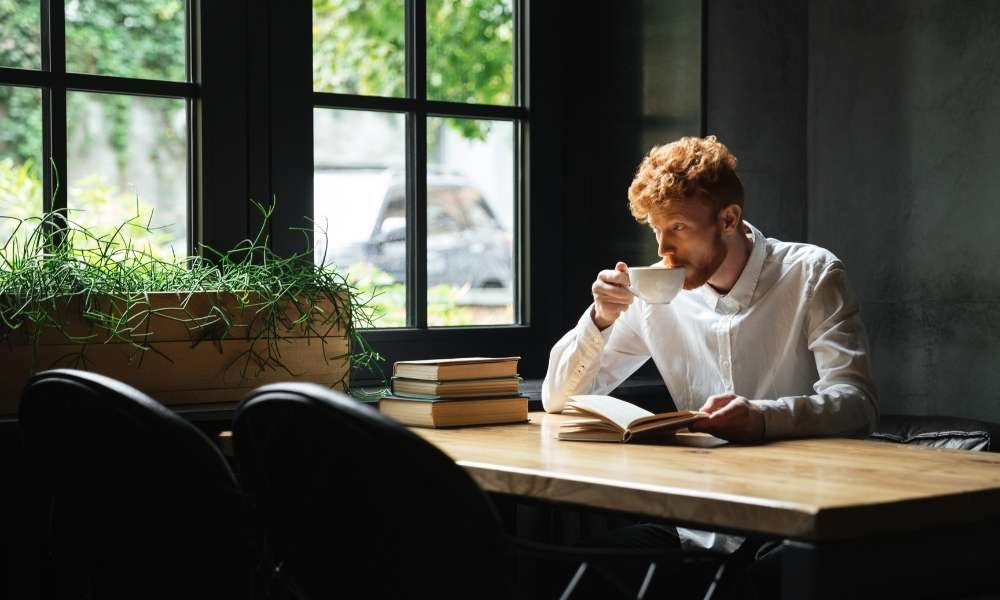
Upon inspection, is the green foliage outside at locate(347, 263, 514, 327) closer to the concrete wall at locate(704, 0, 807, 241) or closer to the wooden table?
the concrete wall at locate(704, 0, 807, 241)

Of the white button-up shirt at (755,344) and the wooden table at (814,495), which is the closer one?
the wooden table at (814,495)

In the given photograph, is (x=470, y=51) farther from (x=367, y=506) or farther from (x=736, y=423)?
(x=367, y=506)

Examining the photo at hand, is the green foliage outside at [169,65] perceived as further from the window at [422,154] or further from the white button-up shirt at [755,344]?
the white button-up shirt at [755,344]

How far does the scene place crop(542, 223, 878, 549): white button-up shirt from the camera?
2.54 meters

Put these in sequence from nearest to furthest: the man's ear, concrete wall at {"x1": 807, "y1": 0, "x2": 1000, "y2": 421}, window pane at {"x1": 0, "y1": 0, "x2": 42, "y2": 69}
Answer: the man's ear
window pane at {"x1": 0, "y1": 0, "x2": 42, "y2": 69}
concrete wall at {"x1": 807, "y1": 0, "x2": 1000, "y2": 421}

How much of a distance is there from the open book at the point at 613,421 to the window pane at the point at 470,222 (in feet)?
4.36

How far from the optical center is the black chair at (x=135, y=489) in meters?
1.58

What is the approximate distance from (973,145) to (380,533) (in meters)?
2.47

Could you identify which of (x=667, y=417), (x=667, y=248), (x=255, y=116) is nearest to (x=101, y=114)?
(x=255, y=116)

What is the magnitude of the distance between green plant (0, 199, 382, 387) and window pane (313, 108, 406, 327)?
338 mm

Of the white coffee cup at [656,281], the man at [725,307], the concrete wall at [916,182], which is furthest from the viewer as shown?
the concrete wall at [916,182]

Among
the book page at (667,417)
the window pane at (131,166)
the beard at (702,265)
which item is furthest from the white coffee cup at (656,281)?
the window pane at (131,166)

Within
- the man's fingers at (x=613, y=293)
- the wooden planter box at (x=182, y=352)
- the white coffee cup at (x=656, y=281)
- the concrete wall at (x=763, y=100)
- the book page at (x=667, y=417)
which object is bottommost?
the book page at (x=667, y=417)

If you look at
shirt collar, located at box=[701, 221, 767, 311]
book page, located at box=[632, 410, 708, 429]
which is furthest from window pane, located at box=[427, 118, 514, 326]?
book page, located at box=[632, 410, 708, 429]
